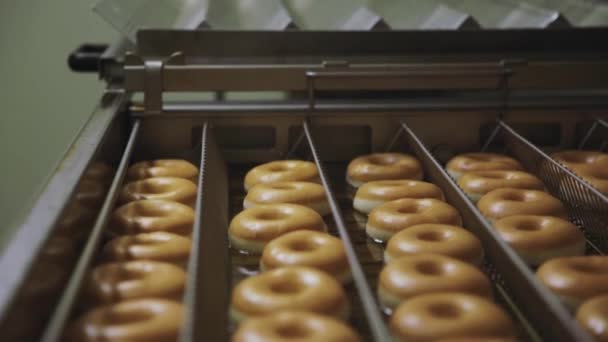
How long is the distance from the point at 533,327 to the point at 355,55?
1.30 metres

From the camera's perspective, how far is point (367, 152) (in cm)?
236

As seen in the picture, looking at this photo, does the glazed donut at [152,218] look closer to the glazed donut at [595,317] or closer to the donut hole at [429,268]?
the donut hole at [429,268]

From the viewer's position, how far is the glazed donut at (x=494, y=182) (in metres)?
1.97

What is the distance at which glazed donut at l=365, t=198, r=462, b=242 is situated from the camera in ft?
5.78

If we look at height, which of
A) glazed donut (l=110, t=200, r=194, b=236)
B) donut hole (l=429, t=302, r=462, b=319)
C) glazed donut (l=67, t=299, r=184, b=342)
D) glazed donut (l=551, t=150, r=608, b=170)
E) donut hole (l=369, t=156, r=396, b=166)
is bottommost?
donut hole (l=429, t=302, r=462, b=319)

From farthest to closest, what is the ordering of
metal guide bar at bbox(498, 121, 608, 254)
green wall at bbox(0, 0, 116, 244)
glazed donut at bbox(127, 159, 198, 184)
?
green wall at bbox(0, 0, 116, 244)
glazed donut at bbox(127, 159, 198, 184)
metal guide bar at bbox(498, 121, 608, 254)

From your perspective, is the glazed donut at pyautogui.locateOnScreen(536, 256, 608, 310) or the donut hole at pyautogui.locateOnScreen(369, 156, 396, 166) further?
the donut hole at pyautogui.locateOnScreen(369, 156, 396, 166)

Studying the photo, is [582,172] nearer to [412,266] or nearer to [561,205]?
[561,205]

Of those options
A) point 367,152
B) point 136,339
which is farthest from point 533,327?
point 367,152

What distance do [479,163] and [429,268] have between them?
0.77m

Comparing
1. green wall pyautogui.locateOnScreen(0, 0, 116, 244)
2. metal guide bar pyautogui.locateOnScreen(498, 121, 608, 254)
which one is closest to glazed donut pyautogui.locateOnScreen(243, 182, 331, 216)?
metal guide bar pyautogui.locateOnScreen(498, 121, 608, 254)

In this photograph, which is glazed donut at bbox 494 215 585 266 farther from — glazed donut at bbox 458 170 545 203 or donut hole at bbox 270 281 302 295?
donut hole at bbox 270 281 302 295

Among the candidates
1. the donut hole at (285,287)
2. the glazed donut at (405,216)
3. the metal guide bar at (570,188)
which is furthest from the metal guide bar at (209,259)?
the metal guide bar at (570,188)

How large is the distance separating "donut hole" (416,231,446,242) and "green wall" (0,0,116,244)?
2.74 metres
